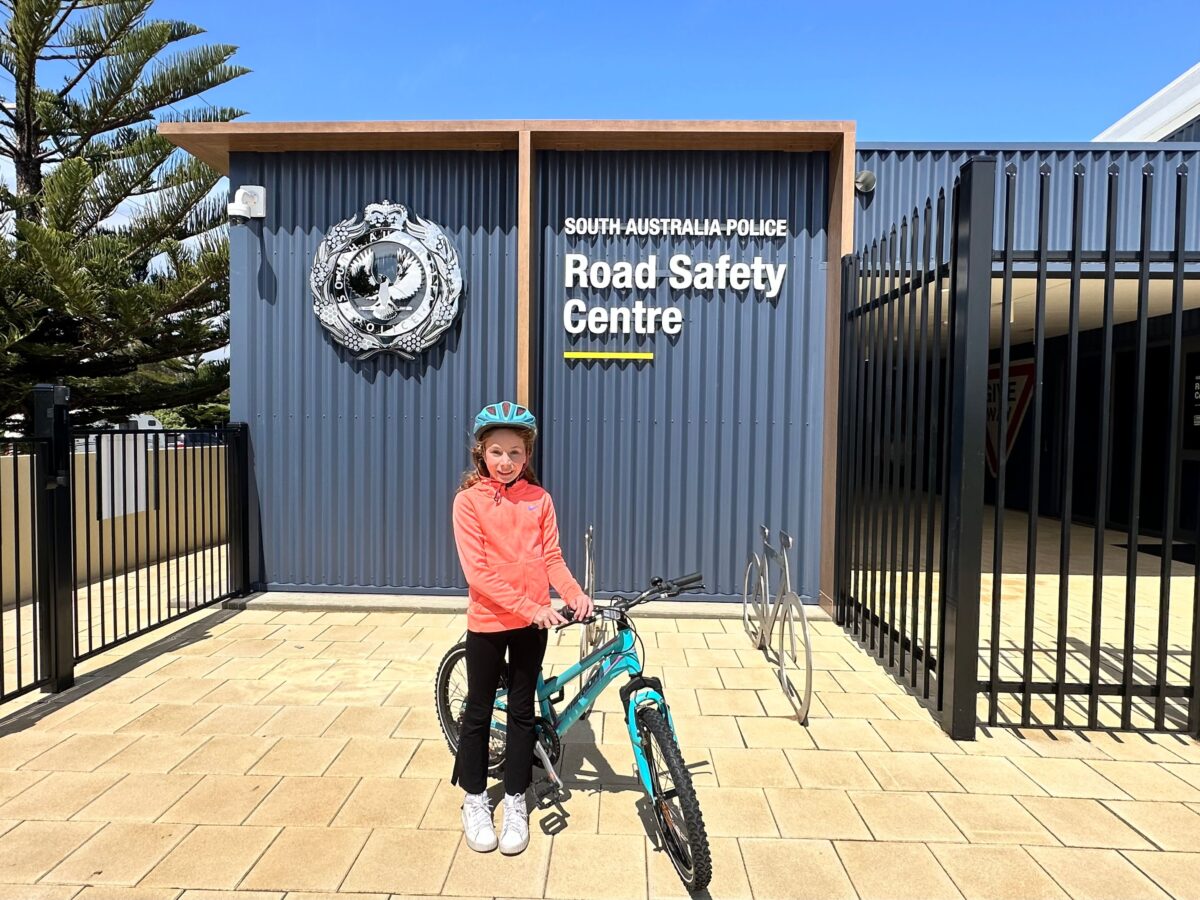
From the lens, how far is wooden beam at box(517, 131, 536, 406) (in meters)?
5.68

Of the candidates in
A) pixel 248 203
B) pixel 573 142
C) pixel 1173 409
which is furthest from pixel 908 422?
pixel 248 203

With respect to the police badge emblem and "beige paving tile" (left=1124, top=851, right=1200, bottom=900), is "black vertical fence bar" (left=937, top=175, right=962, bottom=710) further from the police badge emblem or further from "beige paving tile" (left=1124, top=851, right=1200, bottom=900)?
the police badge emblem

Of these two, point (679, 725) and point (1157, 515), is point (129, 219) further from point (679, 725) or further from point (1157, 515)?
point (1157, 515)

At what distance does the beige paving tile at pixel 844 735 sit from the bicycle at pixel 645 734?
1182mm

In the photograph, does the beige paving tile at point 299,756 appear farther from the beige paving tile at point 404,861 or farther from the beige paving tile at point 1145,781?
the beige paving tile at point 1145,781

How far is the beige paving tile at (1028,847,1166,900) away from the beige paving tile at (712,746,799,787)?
92 cm

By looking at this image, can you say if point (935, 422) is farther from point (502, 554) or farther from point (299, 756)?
point (299, 756)

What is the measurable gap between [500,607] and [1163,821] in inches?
106

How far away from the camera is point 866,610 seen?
198 inches

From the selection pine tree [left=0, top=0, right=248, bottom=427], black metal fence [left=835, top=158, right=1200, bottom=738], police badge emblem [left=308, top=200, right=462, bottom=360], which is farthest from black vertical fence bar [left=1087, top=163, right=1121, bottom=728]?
pine tree [left=0, top=0, right=248, bottom=427]

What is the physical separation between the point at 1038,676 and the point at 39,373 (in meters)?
14.6

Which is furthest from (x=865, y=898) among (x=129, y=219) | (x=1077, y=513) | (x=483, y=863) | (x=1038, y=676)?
(x=129, y=219)

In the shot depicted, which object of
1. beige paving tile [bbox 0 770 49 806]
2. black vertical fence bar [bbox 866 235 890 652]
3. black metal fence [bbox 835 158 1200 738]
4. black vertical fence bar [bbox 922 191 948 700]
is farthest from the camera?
black vertical fence bar [bbox 866 235 890 652]

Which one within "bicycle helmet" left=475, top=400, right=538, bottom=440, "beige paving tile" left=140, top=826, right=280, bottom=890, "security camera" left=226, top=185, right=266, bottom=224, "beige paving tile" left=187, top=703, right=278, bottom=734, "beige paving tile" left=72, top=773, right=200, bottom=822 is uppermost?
"security camera" left=226, top=185, right=266, bottom=224
